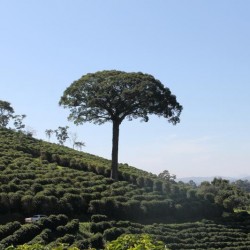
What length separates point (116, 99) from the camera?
45250 mm

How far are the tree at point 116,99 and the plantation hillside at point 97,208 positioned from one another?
5.03 meters

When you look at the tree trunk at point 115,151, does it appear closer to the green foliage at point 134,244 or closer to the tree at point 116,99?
the tree at point 116,99

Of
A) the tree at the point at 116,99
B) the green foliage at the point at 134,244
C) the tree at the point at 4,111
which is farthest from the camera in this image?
the tree at the point at 4,111

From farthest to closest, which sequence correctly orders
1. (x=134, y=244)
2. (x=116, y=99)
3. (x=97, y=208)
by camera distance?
(x=116, y=99)
(x=97, y=208)
(x=134, y=244)

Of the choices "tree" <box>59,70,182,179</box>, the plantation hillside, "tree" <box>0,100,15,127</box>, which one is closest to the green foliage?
the plantation hillside

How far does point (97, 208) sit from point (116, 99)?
12762 millimetres

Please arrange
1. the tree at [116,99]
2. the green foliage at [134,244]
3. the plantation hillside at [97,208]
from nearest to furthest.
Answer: the green foliage at [134,244]
the plantation hillside at [97,208]
the tree at [116,99]

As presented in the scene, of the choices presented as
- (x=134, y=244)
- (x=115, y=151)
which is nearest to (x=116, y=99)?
(x=115, y=151)

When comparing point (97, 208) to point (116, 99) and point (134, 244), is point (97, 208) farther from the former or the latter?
point (134, 244)

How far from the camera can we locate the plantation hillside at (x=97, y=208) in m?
30.0

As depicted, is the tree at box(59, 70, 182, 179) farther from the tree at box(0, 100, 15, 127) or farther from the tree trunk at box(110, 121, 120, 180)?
the tree at box(0, 100, 15, 127)

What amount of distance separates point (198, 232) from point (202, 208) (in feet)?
21.5

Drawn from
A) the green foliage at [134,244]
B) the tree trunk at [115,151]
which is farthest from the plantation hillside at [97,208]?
the green foliage at [134,244]

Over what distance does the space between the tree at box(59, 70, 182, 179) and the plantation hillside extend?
16.5 feet
